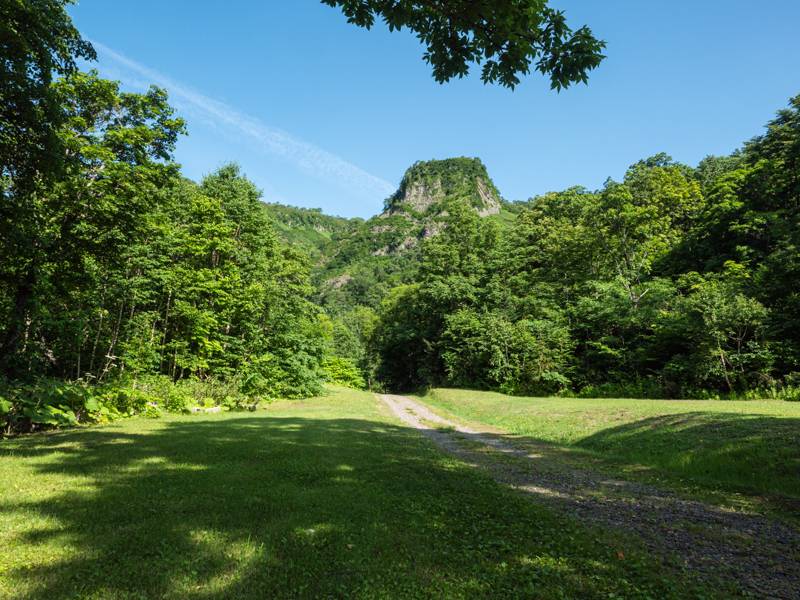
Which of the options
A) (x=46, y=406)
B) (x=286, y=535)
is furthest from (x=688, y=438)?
(x=46, y=406)

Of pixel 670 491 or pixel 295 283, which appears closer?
pixel 670 491

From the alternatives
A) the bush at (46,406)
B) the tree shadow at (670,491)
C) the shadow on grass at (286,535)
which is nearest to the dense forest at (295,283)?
the bush at (46,406)

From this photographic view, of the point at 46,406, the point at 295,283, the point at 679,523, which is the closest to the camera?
the point at 679,523

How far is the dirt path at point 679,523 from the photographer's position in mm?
4820

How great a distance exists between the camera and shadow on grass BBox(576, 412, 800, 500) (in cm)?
905

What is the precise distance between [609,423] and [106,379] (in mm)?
22623

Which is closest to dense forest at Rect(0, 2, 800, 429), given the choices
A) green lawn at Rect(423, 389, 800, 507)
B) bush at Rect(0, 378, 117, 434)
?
bush at Rect(0, 378, 117, 434)

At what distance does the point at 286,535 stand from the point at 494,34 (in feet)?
21.3

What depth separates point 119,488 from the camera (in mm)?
6535

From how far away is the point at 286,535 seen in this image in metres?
5.06

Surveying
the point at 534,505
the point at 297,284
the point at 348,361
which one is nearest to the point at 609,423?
the point at 534,505

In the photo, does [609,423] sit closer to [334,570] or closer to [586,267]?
[334,570]

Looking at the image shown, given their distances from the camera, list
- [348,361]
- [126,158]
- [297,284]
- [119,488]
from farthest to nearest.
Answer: [348,361], [297,284], [126,158], [119,488]

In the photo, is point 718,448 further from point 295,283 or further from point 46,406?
point 295,283
